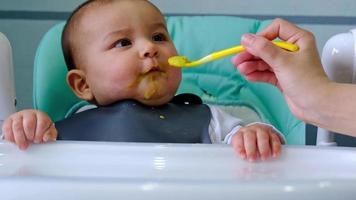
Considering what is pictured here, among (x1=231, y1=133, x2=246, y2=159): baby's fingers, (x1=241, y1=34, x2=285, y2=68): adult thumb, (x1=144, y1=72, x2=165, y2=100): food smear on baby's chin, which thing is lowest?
(x1=144, y1=72, x2=165, y2=100): food smear on baby's chin

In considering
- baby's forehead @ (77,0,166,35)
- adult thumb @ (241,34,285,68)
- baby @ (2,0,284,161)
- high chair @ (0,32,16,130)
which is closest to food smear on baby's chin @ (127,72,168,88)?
baby @ (2,0,284,161)

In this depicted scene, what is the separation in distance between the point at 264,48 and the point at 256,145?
123mm

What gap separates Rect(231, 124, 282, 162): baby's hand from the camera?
672 mm

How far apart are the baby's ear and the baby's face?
17mm

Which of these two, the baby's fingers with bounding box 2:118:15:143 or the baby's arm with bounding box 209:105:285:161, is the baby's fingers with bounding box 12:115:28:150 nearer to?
the baby's fingers with bounding box 2:118:15:143

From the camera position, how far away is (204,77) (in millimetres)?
1335

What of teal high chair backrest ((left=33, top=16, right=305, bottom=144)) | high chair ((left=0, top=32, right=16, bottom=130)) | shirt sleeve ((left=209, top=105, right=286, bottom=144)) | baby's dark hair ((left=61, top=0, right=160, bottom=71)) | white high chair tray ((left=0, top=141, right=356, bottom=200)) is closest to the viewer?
white high chair tray ((left=0, top=141, right=356, bottom=200))

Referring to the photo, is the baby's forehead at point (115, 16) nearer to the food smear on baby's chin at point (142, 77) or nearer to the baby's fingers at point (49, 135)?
the food smear on baby's chin at point (142, 77)

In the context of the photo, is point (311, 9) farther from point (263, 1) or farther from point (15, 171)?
point (15, 171)

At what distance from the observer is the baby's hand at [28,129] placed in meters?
0.70

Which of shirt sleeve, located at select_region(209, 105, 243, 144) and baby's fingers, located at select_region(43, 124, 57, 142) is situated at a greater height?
baby's fingers, located at select_region(43, 124, 57, 142)

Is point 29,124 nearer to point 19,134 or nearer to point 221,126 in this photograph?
point 19,134

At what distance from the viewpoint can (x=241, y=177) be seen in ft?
2.03

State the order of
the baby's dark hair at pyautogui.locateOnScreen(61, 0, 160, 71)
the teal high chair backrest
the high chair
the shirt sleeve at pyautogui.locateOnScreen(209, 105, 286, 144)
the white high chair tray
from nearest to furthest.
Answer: the white high chair tray
the high chair
the shirt sleeve at pyautogui.locateOnScreen(209, 105, 286, 144)
the baby's dark hair at pyautogui.locateOnScreen(61, 0, 160, 71)
the teal high chair backrest
